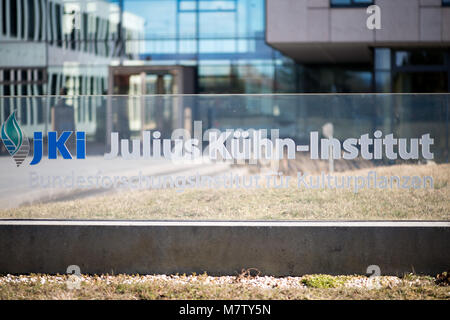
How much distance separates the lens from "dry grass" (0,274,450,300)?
4574 mm

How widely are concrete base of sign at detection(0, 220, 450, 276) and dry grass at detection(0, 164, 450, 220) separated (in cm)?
20

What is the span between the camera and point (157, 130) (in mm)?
5637

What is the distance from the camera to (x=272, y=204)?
5.49 meters

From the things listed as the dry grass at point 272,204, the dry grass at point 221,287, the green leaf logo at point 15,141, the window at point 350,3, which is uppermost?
the window at point 350,3

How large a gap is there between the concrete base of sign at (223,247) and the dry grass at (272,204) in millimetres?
203

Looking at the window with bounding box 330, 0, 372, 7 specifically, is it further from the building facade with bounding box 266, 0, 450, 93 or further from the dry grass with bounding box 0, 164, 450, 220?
the dry grass with bounding box 0, 164, 450, 220

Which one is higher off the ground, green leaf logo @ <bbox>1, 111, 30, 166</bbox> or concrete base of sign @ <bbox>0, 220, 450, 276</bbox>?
green leaf logo @ <bbox>1, 111, 30, 166</bbox>

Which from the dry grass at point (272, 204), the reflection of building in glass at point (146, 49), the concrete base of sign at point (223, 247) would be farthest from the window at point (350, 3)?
the concrete base of sign at point (223, 247)

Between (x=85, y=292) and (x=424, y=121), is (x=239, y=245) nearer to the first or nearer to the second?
(x=85, y=292)

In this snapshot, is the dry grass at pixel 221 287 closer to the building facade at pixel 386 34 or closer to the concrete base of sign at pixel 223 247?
the concrete base of sign at pixel 223 247

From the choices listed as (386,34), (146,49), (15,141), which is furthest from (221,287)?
(146,49)

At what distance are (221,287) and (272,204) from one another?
1099 millimetres

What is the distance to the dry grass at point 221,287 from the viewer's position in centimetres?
457

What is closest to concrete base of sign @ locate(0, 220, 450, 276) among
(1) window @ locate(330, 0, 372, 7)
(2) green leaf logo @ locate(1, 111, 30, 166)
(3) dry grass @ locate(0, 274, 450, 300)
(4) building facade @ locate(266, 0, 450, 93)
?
(3) dry grass @ locate(0, 274, 450, 300)
